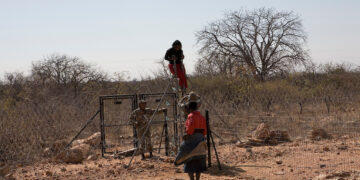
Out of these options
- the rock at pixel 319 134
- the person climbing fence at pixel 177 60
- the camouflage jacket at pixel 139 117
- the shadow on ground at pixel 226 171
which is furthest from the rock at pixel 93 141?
the rock at pixel 319 134

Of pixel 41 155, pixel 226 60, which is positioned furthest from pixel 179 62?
pixel 226 60

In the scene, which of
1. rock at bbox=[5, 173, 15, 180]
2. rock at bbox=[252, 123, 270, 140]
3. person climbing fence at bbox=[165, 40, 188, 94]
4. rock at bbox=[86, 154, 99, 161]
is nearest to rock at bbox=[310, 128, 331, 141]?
rock at bbox=[252, 123, 270, 140]

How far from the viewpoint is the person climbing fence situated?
6797 millimetres

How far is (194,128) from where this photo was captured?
522 cm

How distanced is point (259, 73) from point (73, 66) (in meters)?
13.3

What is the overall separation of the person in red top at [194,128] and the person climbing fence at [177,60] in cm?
176

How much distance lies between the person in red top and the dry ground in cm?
107

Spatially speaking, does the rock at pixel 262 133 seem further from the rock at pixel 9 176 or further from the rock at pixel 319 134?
the rock at pixel 9 176

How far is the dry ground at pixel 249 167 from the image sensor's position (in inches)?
243

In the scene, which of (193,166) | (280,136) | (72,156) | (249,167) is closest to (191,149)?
(193,166)

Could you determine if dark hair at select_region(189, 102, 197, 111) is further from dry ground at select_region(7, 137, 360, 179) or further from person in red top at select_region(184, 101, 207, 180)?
dry ground at select_region(7, 137, 360, 179)

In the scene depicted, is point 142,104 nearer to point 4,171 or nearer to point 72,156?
point 72,156

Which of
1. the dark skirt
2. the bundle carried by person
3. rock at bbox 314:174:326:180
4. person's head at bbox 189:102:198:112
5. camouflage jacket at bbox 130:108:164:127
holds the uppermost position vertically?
person's head at bbox 189:102:198:112

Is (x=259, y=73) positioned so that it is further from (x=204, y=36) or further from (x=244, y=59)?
(x=204, y=36)
